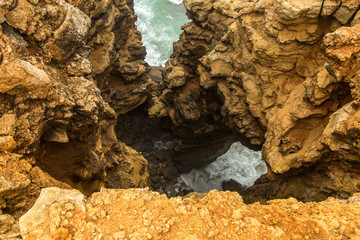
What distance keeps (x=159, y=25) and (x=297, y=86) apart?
27.4 meters

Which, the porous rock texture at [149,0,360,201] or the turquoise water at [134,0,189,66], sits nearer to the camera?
the porous rock texture at [149,0,360,201]

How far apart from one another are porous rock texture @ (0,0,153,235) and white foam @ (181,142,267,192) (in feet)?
31.2

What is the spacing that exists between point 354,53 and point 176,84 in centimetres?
850

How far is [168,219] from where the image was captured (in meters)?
3.03

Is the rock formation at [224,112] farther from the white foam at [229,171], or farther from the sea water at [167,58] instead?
the sea water at [167,58]

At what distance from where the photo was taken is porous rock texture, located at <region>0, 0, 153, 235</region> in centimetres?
354

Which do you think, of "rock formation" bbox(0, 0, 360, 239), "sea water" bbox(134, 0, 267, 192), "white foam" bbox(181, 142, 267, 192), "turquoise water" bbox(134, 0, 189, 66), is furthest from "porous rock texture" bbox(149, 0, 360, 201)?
"turquoise water" bbox(134, 0, 189, 66)

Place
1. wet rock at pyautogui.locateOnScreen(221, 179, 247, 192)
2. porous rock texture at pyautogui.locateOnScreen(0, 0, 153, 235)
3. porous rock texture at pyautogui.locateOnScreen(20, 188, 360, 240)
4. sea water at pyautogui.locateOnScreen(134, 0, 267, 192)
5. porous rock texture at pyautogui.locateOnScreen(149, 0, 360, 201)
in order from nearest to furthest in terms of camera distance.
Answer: porous rock texture at pyautogui.locateOnScreen(20, 188, 360, 240) < porous rock texture at pyautogui.locateOnScreen(0, 0, 153, 235) < porous rock texture at pyautogui.locateOnScreen(149, 0, 360, 201) < wet rock at pyautogui.locateOnScreen(221, 179, 247, 192) < sea water at pyautogui.locateOnScreen(134, 0, 267, 192)

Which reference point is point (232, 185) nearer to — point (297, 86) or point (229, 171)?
point (229, 171)

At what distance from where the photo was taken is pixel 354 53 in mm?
4965

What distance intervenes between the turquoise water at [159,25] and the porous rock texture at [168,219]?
26.1m

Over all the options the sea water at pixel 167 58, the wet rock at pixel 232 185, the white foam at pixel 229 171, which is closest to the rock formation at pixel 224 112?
the wet rock at pixel 232 185

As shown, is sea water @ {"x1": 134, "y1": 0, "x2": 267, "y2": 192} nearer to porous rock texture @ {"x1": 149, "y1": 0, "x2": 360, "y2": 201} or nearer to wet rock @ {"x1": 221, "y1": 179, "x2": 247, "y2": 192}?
wet rock @ {"x1": 221, "y1": 179, "x2": 247, "y2": 192}

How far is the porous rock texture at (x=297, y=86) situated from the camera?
204 inches
